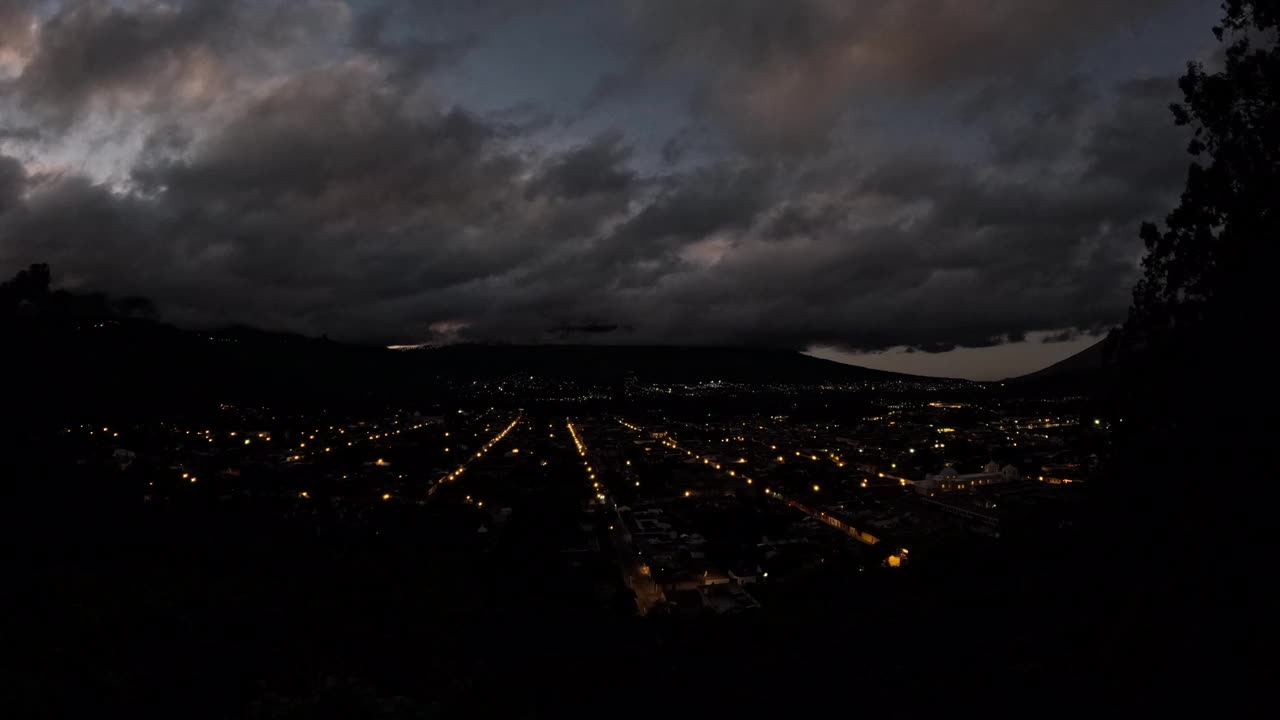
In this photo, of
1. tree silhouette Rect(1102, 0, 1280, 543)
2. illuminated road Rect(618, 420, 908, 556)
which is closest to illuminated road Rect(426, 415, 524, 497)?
illuminated road Rect(618, 420, 908, 556)

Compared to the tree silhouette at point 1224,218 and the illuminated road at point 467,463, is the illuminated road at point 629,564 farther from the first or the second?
the tree silhouette at point 1224,218

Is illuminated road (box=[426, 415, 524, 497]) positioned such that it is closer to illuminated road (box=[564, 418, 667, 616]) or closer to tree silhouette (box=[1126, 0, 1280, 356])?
illuminated road (box=[564, 418, 667, 616])

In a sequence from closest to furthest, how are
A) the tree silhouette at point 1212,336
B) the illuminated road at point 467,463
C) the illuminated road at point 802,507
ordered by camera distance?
1. the tree silhouette at point 1212,336
2. the illuminated road at point 802,507
3. the illuminated road at point 467,463

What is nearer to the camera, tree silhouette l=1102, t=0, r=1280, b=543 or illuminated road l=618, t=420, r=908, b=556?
tree silhouette l=1102, t=0, r=1280, b=543

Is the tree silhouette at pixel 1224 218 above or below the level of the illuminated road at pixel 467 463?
above

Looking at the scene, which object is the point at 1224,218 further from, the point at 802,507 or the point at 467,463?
the point at 467,463

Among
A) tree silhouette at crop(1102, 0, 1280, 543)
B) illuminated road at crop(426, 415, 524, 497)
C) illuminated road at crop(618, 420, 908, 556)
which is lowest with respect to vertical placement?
illuminated road at crop(426, 415, 524, 497)

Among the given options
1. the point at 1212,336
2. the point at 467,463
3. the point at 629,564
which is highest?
the point at 1212,336

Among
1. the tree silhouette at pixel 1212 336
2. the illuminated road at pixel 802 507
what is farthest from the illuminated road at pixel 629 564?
the tree silhouette at pixel 1212 336

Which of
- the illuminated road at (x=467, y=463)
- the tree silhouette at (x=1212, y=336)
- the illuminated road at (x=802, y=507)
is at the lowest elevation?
the illuminated road at (x=467, y=463)

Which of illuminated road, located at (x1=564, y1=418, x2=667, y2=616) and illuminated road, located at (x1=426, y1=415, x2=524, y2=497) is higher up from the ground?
illuminated road, located at (x1=564, y1=418, x2=667, y2=616)

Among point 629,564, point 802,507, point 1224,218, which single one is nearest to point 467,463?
point 802,507

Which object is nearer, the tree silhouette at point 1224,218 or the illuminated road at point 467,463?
the tree silhouette at point 1224,218
